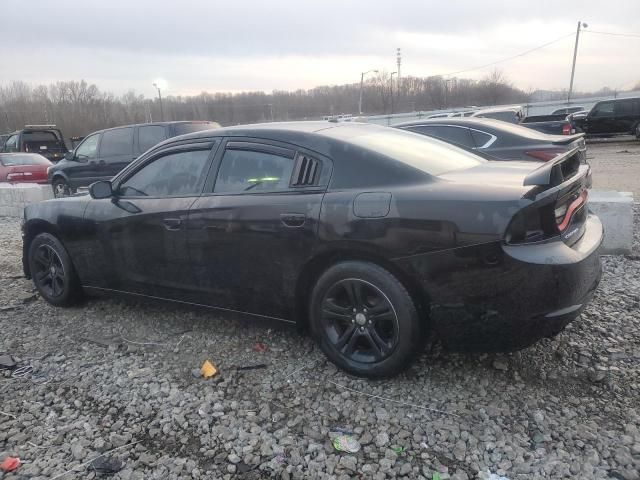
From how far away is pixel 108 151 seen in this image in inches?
444

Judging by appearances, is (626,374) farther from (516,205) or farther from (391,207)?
(391,207)

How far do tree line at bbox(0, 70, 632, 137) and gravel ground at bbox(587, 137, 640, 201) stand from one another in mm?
45120

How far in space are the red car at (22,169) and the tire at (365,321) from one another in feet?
45.9

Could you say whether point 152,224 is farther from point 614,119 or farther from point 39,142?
point 614,119

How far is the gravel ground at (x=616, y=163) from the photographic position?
1033 centimetres

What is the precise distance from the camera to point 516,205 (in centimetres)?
252

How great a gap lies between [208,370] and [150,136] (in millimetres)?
8219

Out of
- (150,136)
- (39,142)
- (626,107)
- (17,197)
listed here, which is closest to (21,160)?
(39,142)

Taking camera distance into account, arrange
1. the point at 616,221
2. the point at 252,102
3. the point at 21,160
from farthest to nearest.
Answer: the point at 252,102 → the point at 21,160 → the point at 616,221

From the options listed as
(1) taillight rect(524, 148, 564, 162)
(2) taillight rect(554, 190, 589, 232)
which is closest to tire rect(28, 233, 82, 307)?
(2) taillight rect(554, 190, 589, 232)

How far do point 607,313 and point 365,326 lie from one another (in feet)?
6.74

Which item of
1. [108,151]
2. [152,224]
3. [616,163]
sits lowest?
[616,163]

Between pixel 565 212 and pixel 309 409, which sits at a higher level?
pixel 565 212

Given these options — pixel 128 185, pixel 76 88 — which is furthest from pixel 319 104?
pixel 128 185
